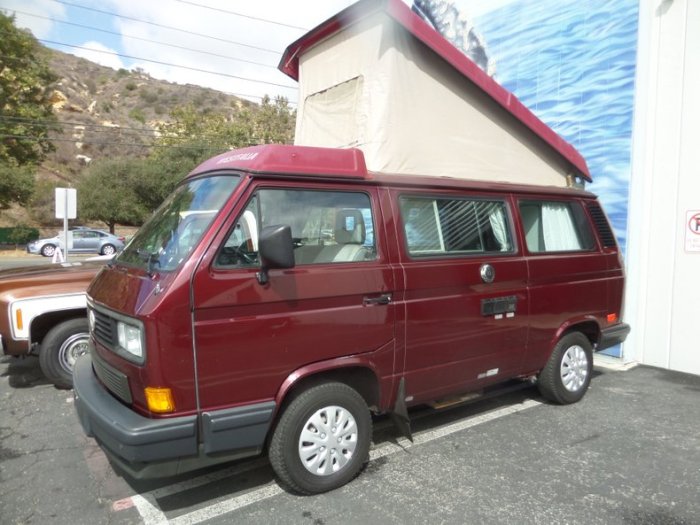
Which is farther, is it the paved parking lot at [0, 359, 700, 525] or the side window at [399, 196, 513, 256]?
the side window at [399, 196, 513, 256]

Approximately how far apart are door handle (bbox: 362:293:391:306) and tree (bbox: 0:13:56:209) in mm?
32823

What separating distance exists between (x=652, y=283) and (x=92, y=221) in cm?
3970

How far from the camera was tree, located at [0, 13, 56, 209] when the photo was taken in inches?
1190

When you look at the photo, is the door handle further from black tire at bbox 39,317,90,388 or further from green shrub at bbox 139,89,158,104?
green shrub at bbox 139,89,158,104

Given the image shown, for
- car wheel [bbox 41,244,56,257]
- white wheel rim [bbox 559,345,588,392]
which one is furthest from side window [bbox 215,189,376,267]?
car wheel [bbox 41,244,56,257]

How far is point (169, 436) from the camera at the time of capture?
266 cm

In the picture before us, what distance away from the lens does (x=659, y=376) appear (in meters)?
6.05

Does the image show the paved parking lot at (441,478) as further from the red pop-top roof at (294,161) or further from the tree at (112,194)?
the tree at (112,194)

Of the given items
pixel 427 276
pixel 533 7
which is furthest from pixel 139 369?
pixel 533 7

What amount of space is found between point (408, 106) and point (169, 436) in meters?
3.01

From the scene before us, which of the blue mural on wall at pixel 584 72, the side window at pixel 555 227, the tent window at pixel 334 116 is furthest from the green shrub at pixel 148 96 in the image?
the side window at pixel 555 227

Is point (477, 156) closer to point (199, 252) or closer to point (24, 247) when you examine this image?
point (199, 252)

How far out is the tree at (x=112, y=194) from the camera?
35.0 meters

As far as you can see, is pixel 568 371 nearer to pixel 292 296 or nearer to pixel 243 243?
pixel 292 296
